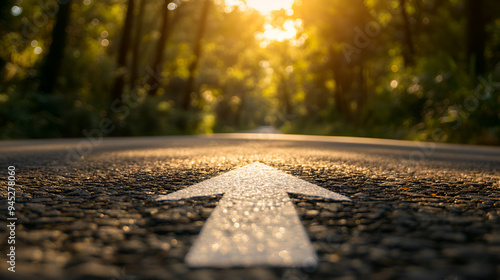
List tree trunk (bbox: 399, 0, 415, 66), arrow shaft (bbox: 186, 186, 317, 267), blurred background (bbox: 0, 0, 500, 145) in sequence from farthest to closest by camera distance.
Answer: tree trunk (bbox: 399, 0, 415, 66)
blurred background (bbox: 0, 0, 500, 145)
arrow shaft (bbox: 186, 186, 317, 267)

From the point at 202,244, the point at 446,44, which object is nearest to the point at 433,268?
the point at 202,244

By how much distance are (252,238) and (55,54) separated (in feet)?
50.1

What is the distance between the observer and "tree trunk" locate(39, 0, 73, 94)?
50.0 ft

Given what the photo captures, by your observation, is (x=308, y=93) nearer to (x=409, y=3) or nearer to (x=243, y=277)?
(x=409, y=3)

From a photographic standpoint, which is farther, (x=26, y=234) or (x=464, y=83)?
(x=464, y=83)

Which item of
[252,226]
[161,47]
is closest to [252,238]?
[252,226]

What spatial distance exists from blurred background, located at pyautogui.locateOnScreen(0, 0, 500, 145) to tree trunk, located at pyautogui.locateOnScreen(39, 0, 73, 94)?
35 millimetres

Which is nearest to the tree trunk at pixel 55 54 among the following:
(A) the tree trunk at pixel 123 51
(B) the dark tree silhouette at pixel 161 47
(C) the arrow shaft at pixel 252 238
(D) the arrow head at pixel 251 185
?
(A) the tree trunk at pixel 123 51

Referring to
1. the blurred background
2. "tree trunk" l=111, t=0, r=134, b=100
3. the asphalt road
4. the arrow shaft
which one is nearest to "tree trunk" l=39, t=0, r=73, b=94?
the blurred background

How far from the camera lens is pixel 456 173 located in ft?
17.4

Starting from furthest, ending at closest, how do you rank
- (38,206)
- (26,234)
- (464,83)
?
(464,83)
(38,206)
(26,234)

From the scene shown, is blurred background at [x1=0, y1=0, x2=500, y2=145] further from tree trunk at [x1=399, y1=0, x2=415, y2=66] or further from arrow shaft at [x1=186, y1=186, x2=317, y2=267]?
arrow shaft at [x1=186, y1=186, x2=317, y2=267]

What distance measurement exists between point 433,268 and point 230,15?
28.9 m

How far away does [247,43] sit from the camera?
3350 cm
